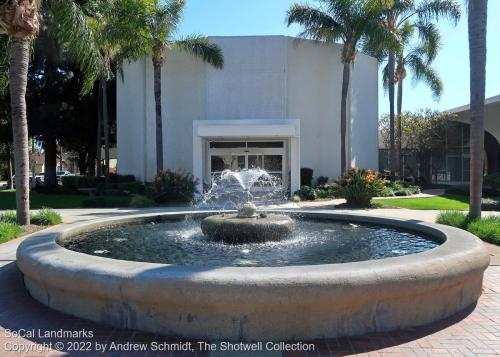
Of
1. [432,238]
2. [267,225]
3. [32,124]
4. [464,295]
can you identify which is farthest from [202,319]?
[32,124]

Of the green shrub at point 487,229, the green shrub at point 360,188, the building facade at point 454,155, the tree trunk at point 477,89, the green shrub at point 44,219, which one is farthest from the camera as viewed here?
the building facade at point 454,155

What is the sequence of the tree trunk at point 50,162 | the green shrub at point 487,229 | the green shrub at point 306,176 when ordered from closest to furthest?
the green shrub at point 487,229, the green shrub at point 306,176, the tree trunk at point 50,162

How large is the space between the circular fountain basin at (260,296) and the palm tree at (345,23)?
61.8 ft

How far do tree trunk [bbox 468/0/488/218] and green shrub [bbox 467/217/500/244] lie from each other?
64cm

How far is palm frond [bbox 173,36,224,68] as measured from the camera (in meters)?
24.1

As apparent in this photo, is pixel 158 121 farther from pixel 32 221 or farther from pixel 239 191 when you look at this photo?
pixel 32 221

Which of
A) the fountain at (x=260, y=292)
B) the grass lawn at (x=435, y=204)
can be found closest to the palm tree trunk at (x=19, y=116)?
the fountain at (x=260, y=292)

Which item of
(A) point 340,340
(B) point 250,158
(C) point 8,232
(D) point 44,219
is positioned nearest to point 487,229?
(A) point 340,340

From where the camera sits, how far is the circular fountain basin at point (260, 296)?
425cm

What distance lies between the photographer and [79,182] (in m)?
31.6

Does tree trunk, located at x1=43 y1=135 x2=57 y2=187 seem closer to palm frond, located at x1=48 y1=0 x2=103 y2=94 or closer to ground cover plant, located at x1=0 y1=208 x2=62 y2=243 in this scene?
ground cover plant, located at x1=0 y1=208 x2=62 y2=243

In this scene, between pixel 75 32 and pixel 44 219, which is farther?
pixel 44 219

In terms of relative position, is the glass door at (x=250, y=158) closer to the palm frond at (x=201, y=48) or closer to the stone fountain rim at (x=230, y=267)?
the palm frond at (x=201, y=48)

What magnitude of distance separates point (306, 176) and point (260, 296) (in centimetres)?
2375
